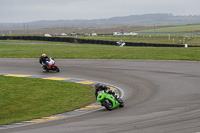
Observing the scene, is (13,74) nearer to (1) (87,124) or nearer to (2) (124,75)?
(2) (124,75)

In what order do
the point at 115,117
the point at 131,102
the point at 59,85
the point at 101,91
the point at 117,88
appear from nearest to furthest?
1. the point at 115,117
2. the point at 101,91
3. the point at 131,102
4. the point at 117,88
5. the point at 59,85

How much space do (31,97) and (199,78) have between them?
9.12 meters

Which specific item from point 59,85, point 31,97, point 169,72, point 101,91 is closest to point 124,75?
point 169,72

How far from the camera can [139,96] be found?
16.1 m

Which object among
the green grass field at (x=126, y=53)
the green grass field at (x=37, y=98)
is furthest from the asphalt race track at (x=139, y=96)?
the green grass field at (x=126, y=53)

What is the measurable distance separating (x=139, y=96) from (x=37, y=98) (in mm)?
4776

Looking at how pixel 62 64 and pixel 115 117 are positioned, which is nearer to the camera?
pixel 115 117

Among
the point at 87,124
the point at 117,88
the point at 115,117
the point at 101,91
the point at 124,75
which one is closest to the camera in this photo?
the point at 87,124

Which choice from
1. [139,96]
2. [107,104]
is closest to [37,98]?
[139,96]

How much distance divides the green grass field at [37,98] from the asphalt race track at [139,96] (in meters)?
1.84

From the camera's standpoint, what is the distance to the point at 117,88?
18.8 metres

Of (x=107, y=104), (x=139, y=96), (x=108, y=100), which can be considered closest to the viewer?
(x=107, y=104)

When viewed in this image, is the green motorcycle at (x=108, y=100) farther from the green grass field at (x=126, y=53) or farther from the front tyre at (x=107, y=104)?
the green grass field at (x=126, y=53)

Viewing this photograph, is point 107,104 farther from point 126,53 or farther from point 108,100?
point 126,53
